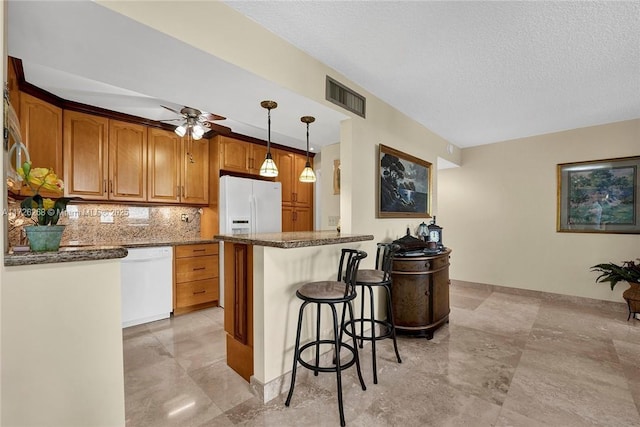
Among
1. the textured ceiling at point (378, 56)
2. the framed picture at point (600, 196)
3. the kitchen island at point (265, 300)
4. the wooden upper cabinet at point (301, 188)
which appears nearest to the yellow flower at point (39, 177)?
the textured ceiling at point (378, 56)

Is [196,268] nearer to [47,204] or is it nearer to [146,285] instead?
[146,285]

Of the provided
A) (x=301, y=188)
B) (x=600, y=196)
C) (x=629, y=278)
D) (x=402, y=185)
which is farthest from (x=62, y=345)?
(x=600, y=196)

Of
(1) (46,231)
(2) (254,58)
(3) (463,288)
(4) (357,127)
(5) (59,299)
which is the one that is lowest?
(3) (463,288)

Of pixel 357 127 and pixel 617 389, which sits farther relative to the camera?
pixel 357 127

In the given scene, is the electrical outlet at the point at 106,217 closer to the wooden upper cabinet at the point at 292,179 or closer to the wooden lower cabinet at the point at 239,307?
the wooden lower cabinet at the point at 239,307

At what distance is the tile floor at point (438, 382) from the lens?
1.73 m

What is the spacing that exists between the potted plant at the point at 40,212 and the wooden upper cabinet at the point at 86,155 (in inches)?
88.6

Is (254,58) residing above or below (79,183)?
above

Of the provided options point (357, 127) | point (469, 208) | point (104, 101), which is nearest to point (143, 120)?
point (104, 101)

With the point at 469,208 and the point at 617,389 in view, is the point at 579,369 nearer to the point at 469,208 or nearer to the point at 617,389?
the point at 617,389

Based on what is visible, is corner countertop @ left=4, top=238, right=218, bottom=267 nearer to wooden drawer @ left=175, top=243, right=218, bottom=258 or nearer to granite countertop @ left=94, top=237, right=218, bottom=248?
granite countertop @ left=94, top=237, right=218, bottom=248

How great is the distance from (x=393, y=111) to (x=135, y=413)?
3356 millimetres

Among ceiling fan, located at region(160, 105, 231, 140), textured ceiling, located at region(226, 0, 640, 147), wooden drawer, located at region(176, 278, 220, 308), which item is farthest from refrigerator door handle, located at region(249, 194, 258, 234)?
→ textured ceiling, located at region(226, 0, 640, 147)

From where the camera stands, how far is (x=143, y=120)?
3.48 m
